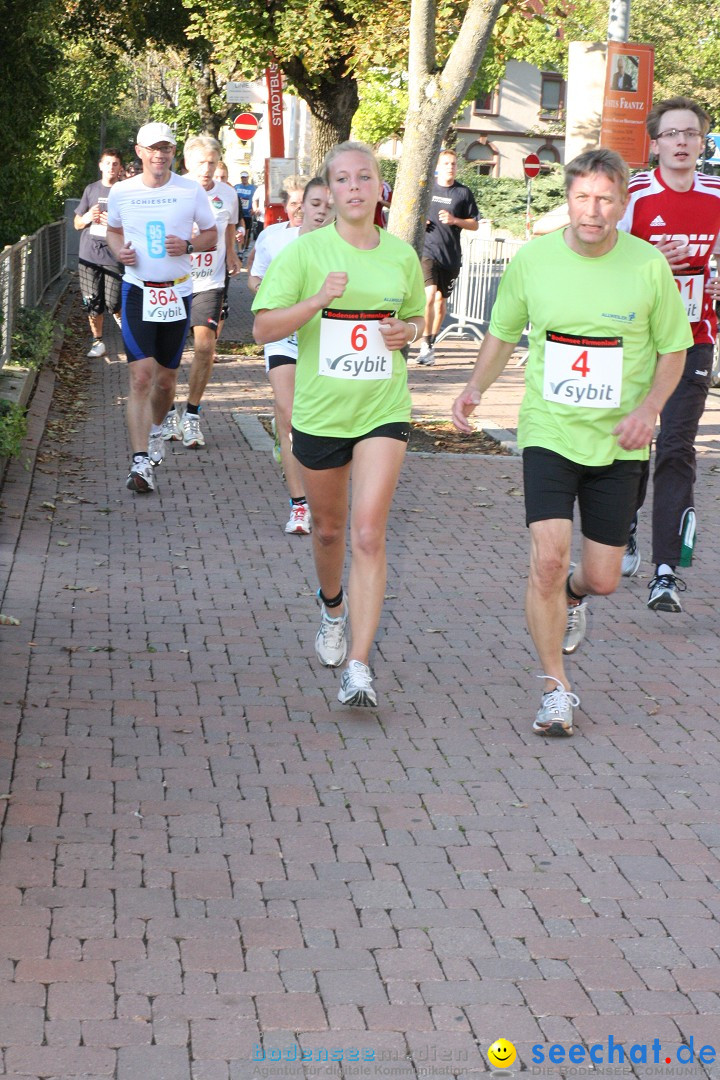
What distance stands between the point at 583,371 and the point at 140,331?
188 inches

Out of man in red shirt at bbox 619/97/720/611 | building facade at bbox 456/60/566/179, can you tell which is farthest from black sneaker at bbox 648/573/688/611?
building facade at bbox 456/60/566/179

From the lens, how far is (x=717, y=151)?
30.3m

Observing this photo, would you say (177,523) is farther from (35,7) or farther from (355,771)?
(35,7)

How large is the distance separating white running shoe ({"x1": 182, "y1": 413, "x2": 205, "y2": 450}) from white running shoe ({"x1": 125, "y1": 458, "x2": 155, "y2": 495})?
172 cm

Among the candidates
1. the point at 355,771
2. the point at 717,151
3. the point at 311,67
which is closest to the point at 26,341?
the point at 311,67

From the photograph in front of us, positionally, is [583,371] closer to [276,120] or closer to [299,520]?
[299,520]

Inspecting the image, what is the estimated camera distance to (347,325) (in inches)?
225

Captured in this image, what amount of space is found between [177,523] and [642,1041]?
5.90 m

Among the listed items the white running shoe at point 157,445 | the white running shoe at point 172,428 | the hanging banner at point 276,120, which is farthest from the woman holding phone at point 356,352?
the hanging banner at point 276,120

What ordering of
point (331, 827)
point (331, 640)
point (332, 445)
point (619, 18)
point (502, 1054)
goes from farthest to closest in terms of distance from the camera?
point (619, 18) → point (331, 640) → point (332, 445) → point (331, 827) → point (502, 1054)

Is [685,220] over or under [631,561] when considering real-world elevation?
over

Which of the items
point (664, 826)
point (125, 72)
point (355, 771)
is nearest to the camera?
point (664, 826)

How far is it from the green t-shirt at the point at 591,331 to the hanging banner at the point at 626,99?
24.4 feet

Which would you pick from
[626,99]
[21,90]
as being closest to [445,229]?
[626,99]
